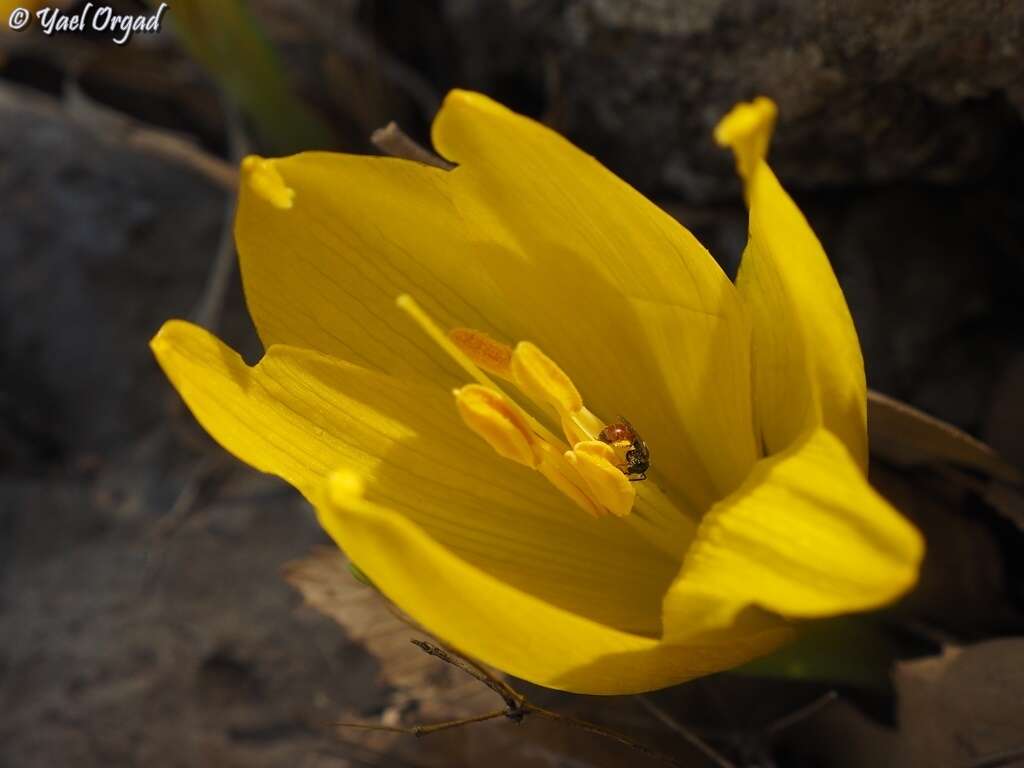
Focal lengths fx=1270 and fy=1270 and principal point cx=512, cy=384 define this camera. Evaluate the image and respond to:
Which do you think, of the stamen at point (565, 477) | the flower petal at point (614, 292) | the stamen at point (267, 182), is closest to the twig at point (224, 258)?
the stamen at point (267, 182)

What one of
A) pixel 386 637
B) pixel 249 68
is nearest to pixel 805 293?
pixel 386 637

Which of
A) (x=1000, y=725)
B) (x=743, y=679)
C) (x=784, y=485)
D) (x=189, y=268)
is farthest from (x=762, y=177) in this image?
(x=189, y=268)

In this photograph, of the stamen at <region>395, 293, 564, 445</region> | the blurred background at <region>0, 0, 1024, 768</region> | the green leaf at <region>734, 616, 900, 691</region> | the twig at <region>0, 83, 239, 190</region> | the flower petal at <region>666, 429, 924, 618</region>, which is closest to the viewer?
the flower petal at <region>666, 429, 924, 618</region>

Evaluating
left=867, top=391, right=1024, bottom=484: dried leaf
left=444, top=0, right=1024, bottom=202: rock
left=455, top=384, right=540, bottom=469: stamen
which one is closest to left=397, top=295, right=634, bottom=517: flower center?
left=455, top=384, right=540, bottom=469: stamen

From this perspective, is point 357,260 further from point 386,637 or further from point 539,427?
point 386,637

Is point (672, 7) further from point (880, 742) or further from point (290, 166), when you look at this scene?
point (880, 742)

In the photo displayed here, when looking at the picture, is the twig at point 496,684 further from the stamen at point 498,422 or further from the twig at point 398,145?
the twig at point 398,145

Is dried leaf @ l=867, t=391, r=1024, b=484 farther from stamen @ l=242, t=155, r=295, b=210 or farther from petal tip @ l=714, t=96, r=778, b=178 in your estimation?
stamen @ l=242, t=155, r=295, b=210
